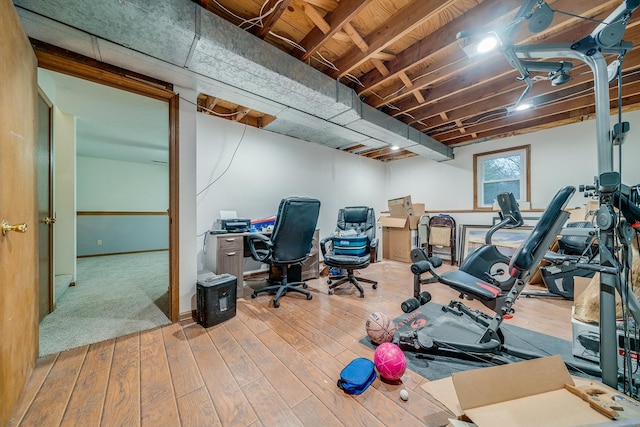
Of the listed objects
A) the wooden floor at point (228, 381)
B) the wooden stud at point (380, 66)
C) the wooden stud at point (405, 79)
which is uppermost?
the wooden stud at point (380, 66)

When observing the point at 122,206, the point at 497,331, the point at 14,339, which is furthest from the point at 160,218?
the point at 497,331

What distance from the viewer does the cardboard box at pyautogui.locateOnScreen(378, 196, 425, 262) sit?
4793 mm

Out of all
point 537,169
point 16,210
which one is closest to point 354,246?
point 16,210

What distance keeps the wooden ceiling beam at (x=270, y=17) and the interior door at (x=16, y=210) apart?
1374 millimetres

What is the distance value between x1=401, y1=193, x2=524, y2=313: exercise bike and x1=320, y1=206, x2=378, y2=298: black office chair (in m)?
0.99

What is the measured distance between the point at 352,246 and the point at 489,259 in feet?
4.99

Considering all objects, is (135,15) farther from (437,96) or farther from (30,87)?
(437,96)

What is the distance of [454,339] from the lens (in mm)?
1856

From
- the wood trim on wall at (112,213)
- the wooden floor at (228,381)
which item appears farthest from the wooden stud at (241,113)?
the wood trim on wall at (112,213)

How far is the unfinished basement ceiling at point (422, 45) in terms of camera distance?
1.74 meters

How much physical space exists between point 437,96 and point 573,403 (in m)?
3.01

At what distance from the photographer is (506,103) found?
3057 mm

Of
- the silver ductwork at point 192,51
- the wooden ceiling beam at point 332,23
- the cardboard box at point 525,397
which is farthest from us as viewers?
the wooden ceiling beam at point 332,23

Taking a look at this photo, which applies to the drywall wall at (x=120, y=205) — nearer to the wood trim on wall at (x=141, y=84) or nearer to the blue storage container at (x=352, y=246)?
the wood trim on wall at (x=141, y=84)
